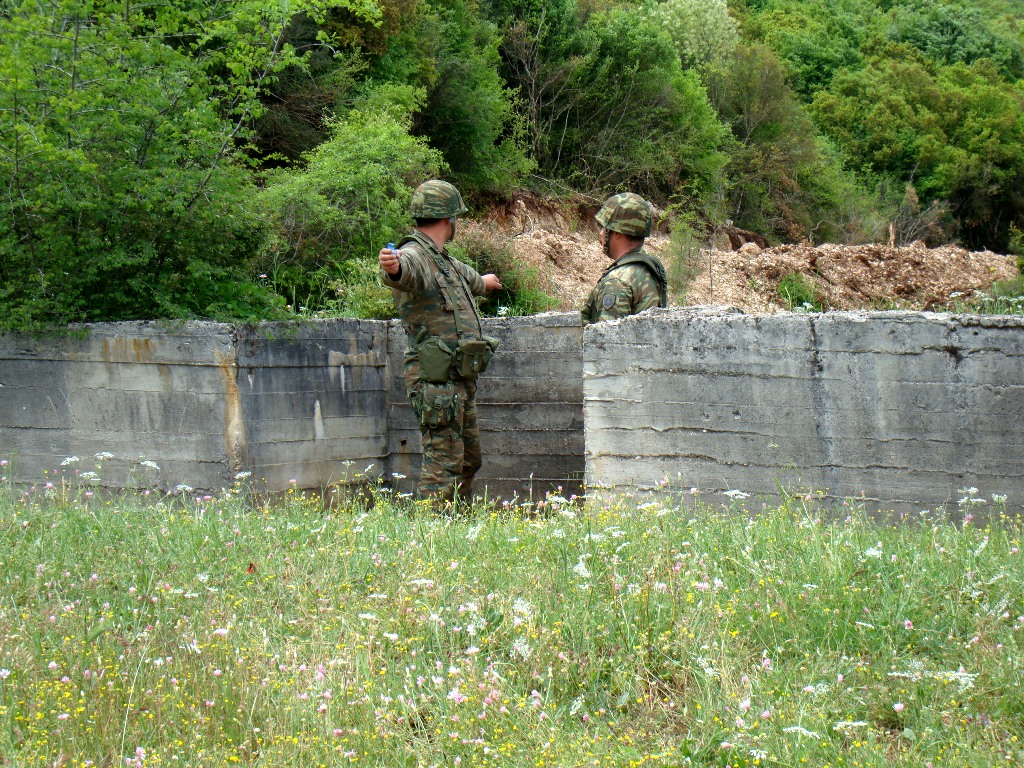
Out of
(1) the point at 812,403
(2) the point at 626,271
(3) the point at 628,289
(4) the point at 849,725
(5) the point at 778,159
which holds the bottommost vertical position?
(4) the point at 849,725

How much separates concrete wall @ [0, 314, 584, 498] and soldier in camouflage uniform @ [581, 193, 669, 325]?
2.45ft

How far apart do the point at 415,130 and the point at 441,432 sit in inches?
517

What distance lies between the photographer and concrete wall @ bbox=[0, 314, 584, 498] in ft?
22.7

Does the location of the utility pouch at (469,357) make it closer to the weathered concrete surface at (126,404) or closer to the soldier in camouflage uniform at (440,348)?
the soldier in camouflage uniform at (440,348)

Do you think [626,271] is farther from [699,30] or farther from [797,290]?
[699,30]

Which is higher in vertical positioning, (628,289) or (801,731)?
(628,289)

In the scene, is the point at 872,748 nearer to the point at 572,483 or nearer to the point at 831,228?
the point at 572,483

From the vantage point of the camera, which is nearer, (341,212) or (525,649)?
(525,649)

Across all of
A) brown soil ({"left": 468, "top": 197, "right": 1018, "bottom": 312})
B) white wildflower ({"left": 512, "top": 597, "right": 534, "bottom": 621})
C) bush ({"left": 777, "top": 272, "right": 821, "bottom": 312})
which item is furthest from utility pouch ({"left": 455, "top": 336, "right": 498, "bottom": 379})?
bush ({"left": 777, "top": 272, "right": 821, "bottom": 312})

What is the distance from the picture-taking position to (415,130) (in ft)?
62.0

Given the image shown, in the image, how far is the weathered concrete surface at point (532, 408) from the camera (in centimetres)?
761

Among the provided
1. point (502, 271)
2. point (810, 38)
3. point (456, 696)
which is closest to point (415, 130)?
point (502, 271)

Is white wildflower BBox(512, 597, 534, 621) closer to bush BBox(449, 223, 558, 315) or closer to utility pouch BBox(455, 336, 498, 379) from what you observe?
utility pouch BBox(455, 336, 498, 379)

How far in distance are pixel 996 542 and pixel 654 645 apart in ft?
6.24
